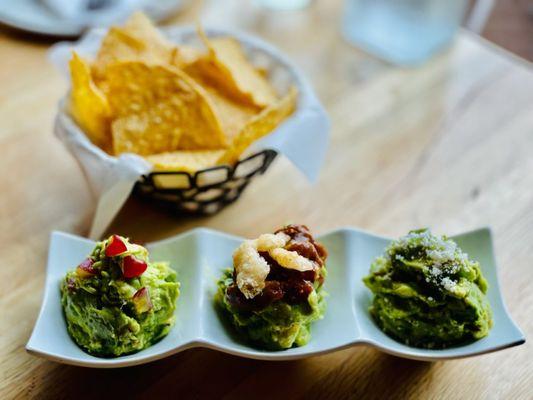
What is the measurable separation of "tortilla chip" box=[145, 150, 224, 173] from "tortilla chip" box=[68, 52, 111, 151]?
150 mm

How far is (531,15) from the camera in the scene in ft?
10.6

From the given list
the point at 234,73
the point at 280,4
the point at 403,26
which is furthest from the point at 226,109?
the point at 280,4

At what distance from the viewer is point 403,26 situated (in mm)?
2131

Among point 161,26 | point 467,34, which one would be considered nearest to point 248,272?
point 161,26

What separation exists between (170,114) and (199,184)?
207 mm

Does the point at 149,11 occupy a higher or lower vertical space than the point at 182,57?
lower

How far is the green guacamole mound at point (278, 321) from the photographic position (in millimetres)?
1137

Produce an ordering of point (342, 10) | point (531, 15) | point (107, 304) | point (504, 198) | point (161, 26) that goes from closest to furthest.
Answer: point (107, 304) → point (504, 198) → point (161, 26) → point (342, 10) → point (531, 15)

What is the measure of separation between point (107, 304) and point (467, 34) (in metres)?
1.76

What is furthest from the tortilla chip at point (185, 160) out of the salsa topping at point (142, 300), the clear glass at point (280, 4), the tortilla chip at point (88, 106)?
the clear glass at point (280, 4)

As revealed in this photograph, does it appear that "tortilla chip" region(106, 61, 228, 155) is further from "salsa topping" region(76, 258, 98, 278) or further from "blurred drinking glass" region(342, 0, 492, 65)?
"blurred drinking glass" region(342, 0, 492, 65)

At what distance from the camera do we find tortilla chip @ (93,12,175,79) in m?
1.60

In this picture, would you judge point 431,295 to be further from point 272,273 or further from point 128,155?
point 128,155

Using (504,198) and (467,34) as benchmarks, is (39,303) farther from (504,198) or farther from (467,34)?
(467,34)
